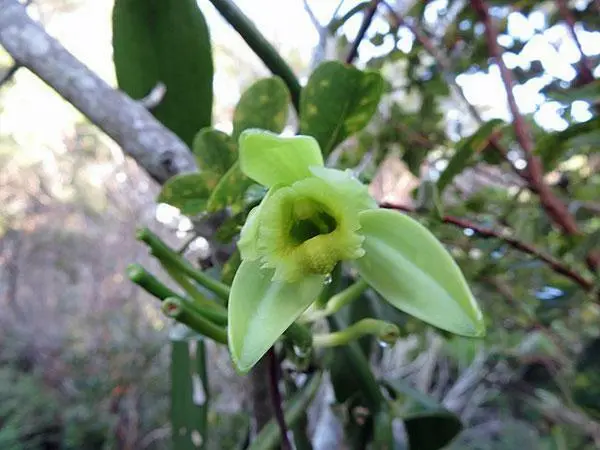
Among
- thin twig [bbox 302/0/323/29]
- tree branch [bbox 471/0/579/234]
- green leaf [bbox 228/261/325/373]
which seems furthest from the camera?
thin twig [bbox 302/0/323/29]

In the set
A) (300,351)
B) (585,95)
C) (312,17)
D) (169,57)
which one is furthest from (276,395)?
(312,17)

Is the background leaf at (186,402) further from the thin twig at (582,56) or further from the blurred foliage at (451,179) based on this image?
the thin twig at (582,56)

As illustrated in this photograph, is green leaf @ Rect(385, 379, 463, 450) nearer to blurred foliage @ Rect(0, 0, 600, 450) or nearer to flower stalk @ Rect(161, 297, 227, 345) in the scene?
blurred foliage @ Rect(0, 0, 600, 450)

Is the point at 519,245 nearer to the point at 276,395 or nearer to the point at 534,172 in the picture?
the point at 534,172

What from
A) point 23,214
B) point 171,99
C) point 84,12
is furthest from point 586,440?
point 23,214

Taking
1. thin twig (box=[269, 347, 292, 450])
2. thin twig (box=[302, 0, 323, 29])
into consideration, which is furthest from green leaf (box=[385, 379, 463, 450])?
thin twig (box=[302, 0, 323, 29])

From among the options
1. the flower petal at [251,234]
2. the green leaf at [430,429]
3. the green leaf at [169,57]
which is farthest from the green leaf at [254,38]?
A: the green leaf at [430,429]

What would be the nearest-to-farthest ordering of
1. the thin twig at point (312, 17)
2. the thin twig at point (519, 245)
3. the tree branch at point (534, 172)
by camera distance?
1. the thin twig at point (519, 245)
2. the tree branch at point (534, 172)
3. the thin twig at point (312, 17)

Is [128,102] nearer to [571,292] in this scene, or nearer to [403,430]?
[403,430]
